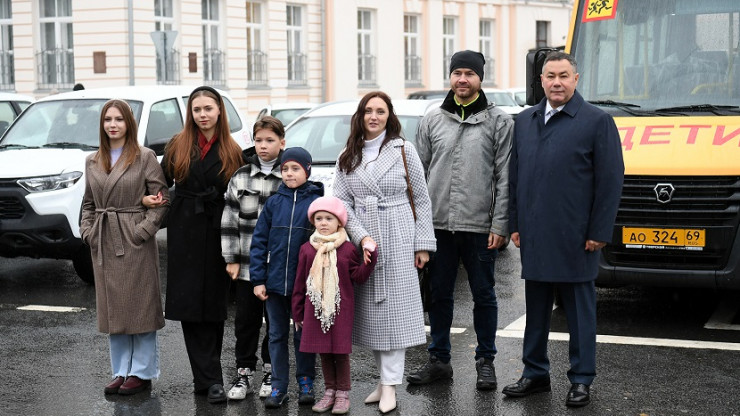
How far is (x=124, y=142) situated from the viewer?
682 centimetres

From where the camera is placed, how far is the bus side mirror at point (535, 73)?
879 cm

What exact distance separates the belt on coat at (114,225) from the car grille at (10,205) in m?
3.75

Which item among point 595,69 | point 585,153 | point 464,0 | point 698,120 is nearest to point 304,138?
point 595,69

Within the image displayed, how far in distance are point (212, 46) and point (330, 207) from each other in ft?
79.7

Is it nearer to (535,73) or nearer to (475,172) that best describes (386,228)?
(475,172)

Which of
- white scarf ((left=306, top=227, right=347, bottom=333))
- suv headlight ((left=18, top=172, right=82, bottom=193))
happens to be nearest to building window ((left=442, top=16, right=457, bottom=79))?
suv headlight ((left=18, top=172, right=82, bottom=193))

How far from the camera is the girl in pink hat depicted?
621 cm

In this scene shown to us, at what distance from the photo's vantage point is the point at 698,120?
8383mm

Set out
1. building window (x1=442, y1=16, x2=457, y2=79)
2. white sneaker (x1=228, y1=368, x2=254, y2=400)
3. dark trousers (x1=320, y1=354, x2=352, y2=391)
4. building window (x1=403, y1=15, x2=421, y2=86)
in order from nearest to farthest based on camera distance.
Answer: dark trousers (x1=320, y1=354, x2=352, y2=391)
white sneaker (x1=228, y1=368, x2=254, y2=400)
building window (x1=403, y1=15, x2=421, y2=86)
building window (x1=442, y1=16, x2=457, y2=79)

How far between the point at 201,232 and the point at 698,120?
3849mm

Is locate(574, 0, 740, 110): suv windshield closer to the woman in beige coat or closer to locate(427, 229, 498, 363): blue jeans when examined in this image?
locate(427, 229, 498, 363): blue jeans

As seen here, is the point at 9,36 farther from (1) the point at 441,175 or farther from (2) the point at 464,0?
(1) the point at 441,175

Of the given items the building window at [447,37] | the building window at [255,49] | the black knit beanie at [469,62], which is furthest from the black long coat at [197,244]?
the building window at [447,37]

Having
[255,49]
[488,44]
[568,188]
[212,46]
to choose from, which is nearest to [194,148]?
[568,188]
